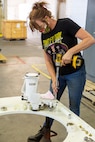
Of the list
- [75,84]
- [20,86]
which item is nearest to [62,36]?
[75,84]

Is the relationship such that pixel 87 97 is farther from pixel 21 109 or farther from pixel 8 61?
pixel 8 61

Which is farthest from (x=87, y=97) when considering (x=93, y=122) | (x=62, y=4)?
(x=62, y=4)

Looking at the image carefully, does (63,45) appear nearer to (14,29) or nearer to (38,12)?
(38,12)

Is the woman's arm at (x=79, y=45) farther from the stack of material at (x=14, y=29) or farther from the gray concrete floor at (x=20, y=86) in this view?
the stack of material at (x=14, y=29)

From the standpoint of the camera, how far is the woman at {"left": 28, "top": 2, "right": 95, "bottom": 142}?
202cm

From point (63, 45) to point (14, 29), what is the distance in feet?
25.6

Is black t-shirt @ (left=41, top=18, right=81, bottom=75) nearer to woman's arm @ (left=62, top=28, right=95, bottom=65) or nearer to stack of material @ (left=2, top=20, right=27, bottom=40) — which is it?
woman's arm @ (left=62, top=28, right=95, bottom=65)

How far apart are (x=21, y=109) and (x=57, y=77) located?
1.38 ft

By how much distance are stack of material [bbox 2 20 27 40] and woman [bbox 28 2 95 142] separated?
24.8 ft

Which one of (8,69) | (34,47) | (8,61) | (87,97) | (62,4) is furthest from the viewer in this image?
(62,4)

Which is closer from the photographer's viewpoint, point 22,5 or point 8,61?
point 8,61

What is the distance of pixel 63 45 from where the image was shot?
2.16m

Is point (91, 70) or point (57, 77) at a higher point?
point (57, 77)

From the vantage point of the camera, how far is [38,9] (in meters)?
2.00
